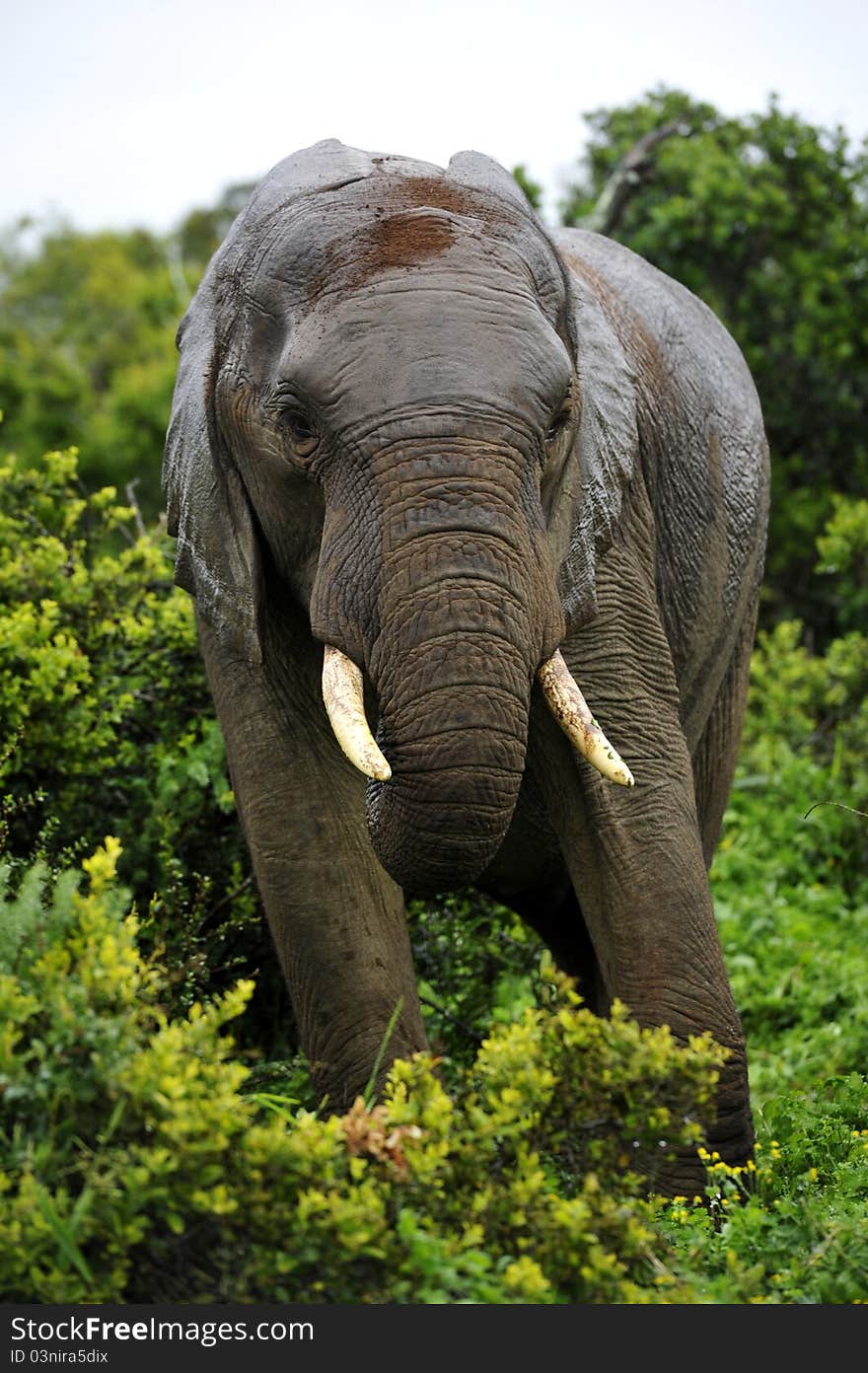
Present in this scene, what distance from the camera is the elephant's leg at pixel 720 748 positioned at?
589cm

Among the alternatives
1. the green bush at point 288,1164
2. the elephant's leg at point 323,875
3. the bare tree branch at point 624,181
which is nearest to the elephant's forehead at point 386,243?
the elephant's leg at point 323,875

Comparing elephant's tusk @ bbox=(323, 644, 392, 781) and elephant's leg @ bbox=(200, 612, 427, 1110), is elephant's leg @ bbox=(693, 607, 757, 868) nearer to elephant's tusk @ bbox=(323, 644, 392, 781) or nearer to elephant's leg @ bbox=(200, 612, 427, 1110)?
elephant's leg @ bbox=(200, 612, 427, 1110)

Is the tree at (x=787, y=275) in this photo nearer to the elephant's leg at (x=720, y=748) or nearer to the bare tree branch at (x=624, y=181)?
the bare tree branch at (x=624, y=181)

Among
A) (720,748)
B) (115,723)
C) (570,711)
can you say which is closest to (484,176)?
(570,711)

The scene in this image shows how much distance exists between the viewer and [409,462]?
3.80m

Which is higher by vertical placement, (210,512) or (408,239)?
(408,239)

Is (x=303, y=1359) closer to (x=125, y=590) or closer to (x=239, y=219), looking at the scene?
(x=239, y=219)

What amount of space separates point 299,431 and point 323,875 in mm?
1136

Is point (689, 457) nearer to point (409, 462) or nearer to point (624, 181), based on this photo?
point (409, 462)

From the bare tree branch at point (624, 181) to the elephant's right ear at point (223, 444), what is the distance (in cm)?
703

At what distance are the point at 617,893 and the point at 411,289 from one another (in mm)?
1560

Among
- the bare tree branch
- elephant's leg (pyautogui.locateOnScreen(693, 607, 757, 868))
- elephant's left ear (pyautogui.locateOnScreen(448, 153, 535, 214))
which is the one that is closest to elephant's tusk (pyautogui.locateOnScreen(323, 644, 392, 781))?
elephant's left ear (pyautogui.locateOnScreen(448, 153, 535, 214))

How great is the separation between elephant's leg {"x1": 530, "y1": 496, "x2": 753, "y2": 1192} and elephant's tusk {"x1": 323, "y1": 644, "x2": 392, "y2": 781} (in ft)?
2.14

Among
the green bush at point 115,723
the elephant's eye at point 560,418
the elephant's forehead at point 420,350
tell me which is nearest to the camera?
the elephant's forehead at point 420,350
